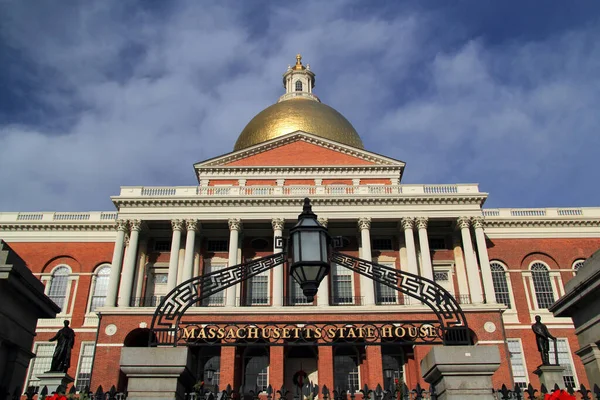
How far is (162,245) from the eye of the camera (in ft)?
141

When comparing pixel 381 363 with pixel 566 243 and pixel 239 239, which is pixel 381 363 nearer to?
pixel 239 239

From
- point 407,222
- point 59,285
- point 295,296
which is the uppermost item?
point 407,222

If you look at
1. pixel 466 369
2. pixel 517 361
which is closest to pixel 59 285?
pixel 517 361

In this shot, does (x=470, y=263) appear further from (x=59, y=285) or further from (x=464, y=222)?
(x=59, y=285)

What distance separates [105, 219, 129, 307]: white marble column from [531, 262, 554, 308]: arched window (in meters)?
28.3

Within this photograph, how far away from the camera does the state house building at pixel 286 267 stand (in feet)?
121

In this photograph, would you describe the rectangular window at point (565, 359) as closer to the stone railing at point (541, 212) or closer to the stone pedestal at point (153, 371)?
the stone railing at point (541, 212)

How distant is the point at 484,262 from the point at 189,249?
19092 millimetres

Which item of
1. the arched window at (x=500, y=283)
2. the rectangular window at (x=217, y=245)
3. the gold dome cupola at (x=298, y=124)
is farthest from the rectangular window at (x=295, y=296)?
the gold dome cupola at (x=298, y=124)

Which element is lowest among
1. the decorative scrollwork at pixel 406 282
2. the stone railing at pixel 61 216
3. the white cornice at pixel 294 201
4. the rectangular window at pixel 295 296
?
the decorative scrollwork at pixel 406 282

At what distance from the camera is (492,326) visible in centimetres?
3706

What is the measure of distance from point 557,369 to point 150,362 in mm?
19498

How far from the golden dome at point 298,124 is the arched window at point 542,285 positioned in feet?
58.9

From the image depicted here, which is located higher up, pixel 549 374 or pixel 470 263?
pixel 470 263
